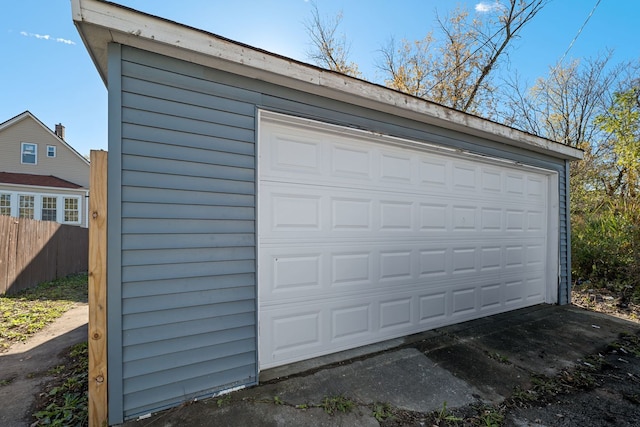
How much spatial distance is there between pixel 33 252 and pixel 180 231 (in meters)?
6.73

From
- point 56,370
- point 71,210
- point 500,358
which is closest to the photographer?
point 56,370

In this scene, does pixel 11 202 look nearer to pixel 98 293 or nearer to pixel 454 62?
pixel 98 293

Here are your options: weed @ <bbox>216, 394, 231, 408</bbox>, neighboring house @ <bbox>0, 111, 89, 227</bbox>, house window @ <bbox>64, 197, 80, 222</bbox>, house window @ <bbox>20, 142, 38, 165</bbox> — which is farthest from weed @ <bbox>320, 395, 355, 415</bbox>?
house window @ <bbox>20, 142, 38, 165</bbox>

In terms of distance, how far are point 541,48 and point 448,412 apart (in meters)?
10.8

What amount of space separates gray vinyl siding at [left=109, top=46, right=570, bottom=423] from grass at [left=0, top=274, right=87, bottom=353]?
2.75 meters

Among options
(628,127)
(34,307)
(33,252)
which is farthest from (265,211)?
(628,127)

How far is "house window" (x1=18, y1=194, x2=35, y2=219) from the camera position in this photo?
37.8 ft

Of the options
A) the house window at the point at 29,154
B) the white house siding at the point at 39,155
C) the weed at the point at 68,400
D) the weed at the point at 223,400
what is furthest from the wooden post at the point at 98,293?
the house window at the point at 29,154

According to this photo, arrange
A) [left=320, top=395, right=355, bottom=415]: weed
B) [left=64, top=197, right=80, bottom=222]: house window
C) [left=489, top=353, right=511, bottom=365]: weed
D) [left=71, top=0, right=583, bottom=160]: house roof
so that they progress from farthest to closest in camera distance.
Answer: [left=64, top=197, right=80, bottom=222]: house window
[left=489, top=353, right=511, bottom=365]: weed
[left=320, top=395, right=355, bottom=415]: weed
[left=71, top=0, right=583, bottom=160]: house roof

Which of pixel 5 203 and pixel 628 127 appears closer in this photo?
pixel 628 127

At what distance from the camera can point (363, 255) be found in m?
3.19

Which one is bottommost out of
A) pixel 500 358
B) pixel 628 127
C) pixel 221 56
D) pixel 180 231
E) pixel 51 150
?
pixel 500 358

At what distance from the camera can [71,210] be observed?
12.7 meters

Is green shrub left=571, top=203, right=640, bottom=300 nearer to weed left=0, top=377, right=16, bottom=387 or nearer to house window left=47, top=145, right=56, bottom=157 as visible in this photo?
weed left=0, top=377, right=16, bottom=387
